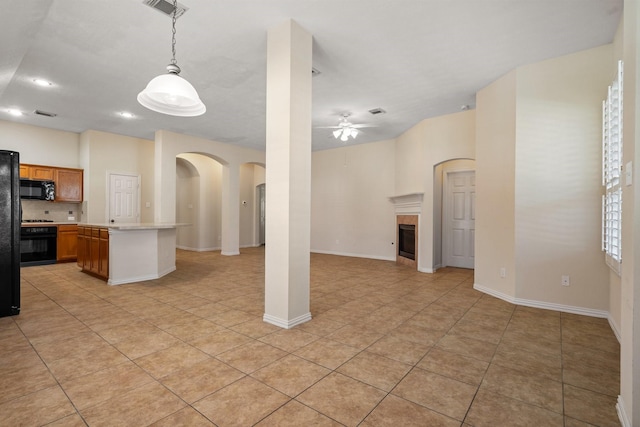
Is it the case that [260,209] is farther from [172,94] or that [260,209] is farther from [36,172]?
[172,94]

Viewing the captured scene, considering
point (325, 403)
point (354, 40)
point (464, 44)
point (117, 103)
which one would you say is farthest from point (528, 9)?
point (117, 103)

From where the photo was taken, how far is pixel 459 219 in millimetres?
7258

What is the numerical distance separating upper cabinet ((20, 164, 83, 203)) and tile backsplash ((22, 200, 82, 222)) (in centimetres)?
34

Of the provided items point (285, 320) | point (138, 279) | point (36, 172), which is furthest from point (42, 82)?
point (285, 320)

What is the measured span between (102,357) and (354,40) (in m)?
4.10

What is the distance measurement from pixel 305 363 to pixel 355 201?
6.77 metres

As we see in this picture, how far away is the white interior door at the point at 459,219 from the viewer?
7086mm

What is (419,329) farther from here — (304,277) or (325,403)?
(325,403)

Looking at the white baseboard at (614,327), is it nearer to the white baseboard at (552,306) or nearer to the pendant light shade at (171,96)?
the white baseboard at (552,306)

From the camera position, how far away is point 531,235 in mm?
4078

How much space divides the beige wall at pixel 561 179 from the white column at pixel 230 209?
23.4ft

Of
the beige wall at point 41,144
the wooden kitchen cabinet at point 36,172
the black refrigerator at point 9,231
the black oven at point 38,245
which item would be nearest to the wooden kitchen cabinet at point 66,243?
the black oven at point 38,245

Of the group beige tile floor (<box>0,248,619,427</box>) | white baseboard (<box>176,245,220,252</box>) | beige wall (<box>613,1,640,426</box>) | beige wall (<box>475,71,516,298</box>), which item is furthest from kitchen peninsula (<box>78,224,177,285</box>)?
beige wall (<box>613,1,640,426</box>)

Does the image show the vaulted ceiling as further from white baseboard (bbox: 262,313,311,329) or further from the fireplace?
white baseboard (bbox: 262,313,311,329)
